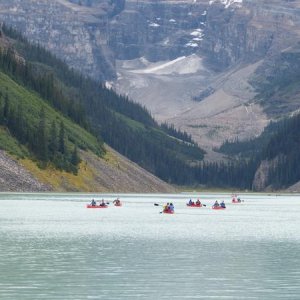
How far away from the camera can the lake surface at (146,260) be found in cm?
7600

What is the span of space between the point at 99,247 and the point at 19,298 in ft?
107

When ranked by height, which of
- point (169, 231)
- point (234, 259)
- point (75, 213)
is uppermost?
point (234, 259)

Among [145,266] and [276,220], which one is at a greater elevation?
[145,266]

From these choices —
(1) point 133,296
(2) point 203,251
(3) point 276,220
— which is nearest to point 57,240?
(2) point 203,251

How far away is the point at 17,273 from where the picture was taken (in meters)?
83.5

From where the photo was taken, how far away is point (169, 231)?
5192 inches

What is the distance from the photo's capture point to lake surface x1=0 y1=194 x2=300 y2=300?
7600 centimetres

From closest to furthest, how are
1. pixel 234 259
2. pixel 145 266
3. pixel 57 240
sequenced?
1. pixel 145 266
2. pixel 234 259
3. pixel 57 240

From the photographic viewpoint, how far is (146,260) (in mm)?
93375

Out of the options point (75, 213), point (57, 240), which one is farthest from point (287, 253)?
point (75, 213)

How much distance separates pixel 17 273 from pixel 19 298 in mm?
11731

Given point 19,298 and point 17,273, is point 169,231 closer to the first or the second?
point 17,273

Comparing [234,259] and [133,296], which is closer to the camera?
[133,296]

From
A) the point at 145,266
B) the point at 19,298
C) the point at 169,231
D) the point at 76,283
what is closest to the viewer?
the point at 19,298
